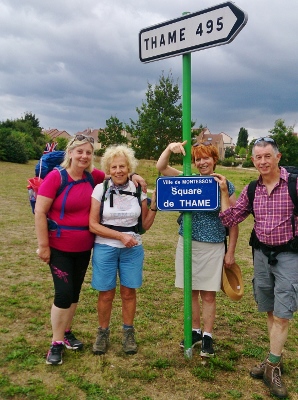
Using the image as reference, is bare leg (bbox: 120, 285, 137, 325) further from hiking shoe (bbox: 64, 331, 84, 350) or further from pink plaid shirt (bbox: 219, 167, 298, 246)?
pink plaid shirt (bbox: 219, 167, 298, 246)

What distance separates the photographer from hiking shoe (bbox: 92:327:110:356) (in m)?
3.53

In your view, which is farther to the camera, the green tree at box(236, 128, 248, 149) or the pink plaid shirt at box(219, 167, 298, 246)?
the green tree at box(236, 128, 248, 149)

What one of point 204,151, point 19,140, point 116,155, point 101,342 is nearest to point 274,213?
point 204,151

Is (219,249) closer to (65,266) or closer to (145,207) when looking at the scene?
(145,207)

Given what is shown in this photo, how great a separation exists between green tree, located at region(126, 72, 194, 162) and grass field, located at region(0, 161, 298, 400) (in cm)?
1419

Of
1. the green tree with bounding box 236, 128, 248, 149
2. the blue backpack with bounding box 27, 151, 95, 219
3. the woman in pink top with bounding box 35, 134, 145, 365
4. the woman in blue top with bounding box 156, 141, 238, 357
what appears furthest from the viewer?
the green tree with bounding box 236, 128, 248, 149

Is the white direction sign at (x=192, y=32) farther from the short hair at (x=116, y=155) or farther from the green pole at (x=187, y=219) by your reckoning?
Result: the short hair at (x=116, y=155)

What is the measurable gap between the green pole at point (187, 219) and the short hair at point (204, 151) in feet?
0.44

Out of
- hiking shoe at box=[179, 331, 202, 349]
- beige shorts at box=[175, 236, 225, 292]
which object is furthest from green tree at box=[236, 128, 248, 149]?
beige shorts at box=[175, 236, 225, 292]

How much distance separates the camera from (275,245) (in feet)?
9.64

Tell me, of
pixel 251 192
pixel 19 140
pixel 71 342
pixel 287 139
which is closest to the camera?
pixel 251 192

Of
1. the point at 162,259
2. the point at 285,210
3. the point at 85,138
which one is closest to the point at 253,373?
the point at 285,210

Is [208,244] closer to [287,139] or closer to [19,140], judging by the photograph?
[19,140]

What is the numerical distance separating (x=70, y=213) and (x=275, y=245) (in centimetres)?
166
